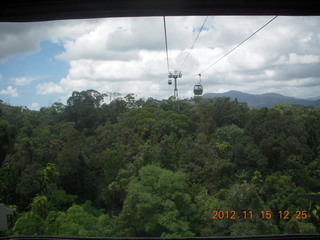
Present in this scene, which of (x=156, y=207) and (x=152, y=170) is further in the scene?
(x=152, y=170)

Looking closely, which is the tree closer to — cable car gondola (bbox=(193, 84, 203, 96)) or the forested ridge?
the forested ridge

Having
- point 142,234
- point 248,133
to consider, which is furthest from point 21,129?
point 248,133

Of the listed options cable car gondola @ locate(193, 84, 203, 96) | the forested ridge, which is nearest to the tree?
the forested ridge

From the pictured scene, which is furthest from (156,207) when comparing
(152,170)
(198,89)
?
(198,89)

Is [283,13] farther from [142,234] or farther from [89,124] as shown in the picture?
[89,124]
